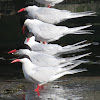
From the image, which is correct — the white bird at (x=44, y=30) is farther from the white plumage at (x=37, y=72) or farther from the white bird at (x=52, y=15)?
the white plumage at (x=37, y=72)

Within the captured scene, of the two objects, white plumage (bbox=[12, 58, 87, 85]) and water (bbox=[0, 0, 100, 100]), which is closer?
water (bbox=[0, 0, 100, 100])

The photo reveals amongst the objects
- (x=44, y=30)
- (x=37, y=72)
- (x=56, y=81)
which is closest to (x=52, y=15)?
(x=44, y=30)

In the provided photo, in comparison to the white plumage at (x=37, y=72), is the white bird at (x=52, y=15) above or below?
above

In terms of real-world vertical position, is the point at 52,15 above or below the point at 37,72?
above

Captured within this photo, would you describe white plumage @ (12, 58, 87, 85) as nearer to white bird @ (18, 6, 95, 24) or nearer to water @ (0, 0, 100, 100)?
water @ (0, 0, 100, 100)

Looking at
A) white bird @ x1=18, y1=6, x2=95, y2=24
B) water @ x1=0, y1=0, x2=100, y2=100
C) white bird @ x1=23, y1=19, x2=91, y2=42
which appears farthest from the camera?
white bird @ x1=18, y1=6, x2=95, y2=24

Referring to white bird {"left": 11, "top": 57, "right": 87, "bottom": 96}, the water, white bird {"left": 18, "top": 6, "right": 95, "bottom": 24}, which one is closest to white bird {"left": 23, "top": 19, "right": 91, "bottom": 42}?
white bird {"left": 18, "top": 6, "right": 95, "bottom": 24}

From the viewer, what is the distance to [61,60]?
24.0 ft

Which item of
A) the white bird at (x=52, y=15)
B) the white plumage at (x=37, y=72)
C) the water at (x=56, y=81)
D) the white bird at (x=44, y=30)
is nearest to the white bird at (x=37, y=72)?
the white plumage at (x=37, y=72)

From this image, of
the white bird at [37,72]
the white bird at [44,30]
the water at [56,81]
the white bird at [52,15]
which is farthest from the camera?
the white bird at [52,15]

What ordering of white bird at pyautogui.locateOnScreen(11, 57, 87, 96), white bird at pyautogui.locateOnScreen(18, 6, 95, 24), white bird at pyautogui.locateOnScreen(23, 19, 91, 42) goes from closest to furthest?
white bird at pyautogui.locateOnScreen(11, 57, 87, 96)
white bird at pyautogui.locateOnScreen(23, 19, 91, 42)
white bird at pyautogui.locateOnScreen(18, 6, 95, 24)

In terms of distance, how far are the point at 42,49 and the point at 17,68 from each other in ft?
2.29

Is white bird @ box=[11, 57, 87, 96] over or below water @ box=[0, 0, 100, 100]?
over

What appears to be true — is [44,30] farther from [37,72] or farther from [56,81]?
[37,72]
